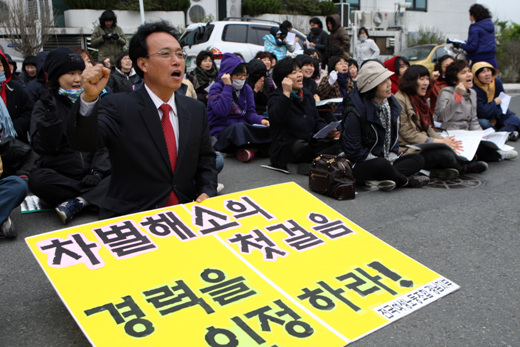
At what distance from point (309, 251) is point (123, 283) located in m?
1.04

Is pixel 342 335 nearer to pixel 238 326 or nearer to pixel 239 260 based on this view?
pixel 238 326

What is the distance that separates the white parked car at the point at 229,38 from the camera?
463 inches

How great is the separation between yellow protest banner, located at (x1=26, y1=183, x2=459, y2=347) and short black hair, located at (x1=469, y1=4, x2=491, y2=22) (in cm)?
717

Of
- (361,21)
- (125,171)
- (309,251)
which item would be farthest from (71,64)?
(361,21)

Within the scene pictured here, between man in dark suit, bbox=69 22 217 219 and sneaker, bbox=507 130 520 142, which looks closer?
man in dark suit, bbox=69 22 217 219

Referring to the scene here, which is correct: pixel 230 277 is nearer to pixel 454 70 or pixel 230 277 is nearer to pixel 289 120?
pixel 289 120

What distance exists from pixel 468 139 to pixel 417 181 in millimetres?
1032

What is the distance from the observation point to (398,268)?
295 cm

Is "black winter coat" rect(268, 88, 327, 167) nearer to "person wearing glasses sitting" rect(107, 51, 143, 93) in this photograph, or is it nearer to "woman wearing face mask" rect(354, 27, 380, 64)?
"person wearing glasses sitting" rect(107, 51, 143, 93)

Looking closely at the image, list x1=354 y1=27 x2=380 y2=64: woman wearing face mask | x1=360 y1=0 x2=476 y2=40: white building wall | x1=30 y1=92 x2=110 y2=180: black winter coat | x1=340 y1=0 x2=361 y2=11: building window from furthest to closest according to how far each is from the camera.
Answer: x1=360 y1=0 x2=476 y2=40: white building wall < x1=340 y1=0 x2=361 y2=11: building window < x1=354 y1=27 x2=380 y2=64: woman wearing face mask < x1=30 y1=92 x2=110 y2=180: black winter coat

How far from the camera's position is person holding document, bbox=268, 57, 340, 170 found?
18.1ft

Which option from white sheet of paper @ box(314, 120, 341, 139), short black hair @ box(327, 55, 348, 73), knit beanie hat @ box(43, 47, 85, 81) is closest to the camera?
knit beanie hat @ box(43, 47, 85, 81)

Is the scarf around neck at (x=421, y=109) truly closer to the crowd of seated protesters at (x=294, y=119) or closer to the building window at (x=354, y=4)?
the crowd of seated protesters at (x=294, y=119)

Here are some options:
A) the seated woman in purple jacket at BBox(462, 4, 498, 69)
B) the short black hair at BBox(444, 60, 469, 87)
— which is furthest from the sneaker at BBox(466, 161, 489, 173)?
the seated woman in purple jacket at BBox(462, 4, 498, 69)
